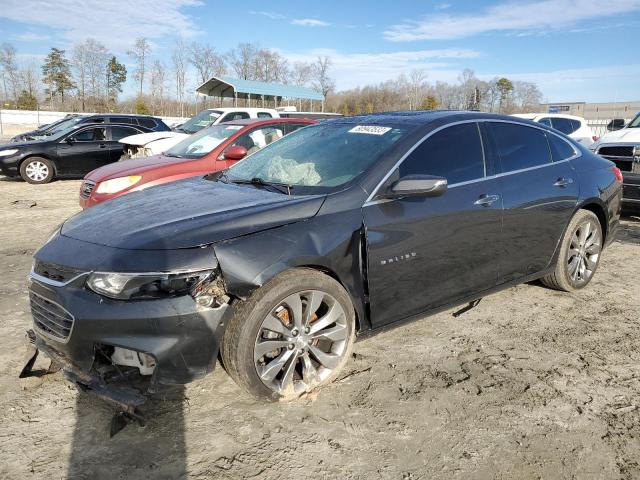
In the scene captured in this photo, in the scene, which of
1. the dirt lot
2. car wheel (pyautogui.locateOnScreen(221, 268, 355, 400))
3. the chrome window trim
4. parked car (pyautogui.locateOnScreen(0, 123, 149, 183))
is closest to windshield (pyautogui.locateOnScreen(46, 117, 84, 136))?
parked car (pyautogui.locateOnScreen(0, 123, 149, 183))

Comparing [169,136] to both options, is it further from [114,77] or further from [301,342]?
[114,77]

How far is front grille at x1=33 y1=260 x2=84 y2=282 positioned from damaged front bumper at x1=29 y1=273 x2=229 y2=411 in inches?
1.5

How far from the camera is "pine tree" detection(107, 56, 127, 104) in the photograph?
231 feet

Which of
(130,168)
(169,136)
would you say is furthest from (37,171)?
(130,168)

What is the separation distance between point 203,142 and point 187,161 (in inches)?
33.5

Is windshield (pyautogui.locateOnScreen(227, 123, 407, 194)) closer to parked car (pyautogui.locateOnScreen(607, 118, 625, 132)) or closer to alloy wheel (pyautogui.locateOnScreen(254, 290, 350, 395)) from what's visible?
alloy wheel (pyautogui.locateOnScreen(254, 290, 350, 395))

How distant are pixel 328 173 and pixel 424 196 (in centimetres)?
66

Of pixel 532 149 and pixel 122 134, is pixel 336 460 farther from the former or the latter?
pixel 122 134

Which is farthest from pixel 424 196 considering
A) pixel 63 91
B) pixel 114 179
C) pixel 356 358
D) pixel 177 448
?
pixel 63 91

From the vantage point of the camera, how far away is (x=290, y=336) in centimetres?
292

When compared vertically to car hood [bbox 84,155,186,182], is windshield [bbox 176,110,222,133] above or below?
above

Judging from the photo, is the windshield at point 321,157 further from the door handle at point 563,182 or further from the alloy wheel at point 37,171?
the alloy wheel at point 37,171

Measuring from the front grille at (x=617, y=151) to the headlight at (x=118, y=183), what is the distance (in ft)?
22.4

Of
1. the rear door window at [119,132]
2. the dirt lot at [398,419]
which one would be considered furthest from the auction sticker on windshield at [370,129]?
the rear door window at [119,132]
